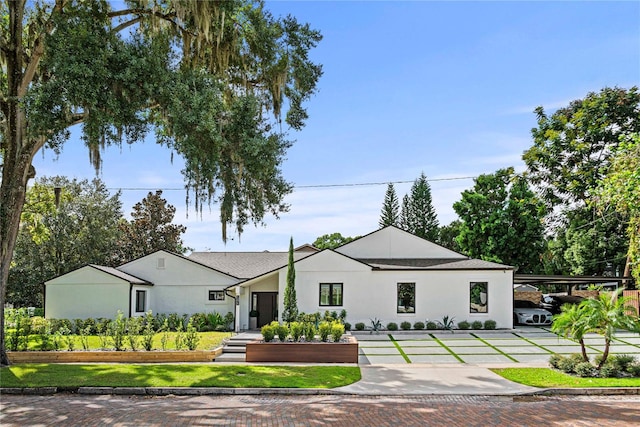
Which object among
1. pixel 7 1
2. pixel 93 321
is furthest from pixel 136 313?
pixel 7 1

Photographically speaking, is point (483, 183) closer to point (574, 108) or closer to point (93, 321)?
point (574, 108)

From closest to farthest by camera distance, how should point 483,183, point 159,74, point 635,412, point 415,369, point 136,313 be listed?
point 635,412, point 159,74, point 415,369, point 136,313, point 483,183

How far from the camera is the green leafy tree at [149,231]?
4456 cm

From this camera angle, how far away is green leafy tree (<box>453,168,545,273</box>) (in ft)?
121

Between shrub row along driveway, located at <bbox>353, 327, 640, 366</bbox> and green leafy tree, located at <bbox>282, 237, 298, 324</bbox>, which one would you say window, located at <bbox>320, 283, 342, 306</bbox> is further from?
green leafy tree, located at <bbox>282, 237, 298, 324</bbox>

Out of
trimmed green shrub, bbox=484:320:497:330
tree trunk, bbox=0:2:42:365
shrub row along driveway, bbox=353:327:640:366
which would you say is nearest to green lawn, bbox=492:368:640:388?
shrub row along driveway, bbox=353:327:640:366

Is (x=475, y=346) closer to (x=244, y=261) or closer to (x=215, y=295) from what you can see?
(x=215, y=295)

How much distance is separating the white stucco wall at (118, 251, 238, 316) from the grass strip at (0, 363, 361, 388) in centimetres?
1177

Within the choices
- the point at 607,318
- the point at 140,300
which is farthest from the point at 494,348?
the point at 140,300

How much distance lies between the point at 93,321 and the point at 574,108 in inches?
1098

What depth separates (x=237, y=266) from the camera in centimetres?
3077

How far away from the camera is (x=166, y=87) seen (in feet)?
44.9

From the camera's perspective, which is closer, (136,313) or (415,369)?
(415,369)

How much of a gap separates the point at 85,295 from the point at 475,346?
60.5 feet
